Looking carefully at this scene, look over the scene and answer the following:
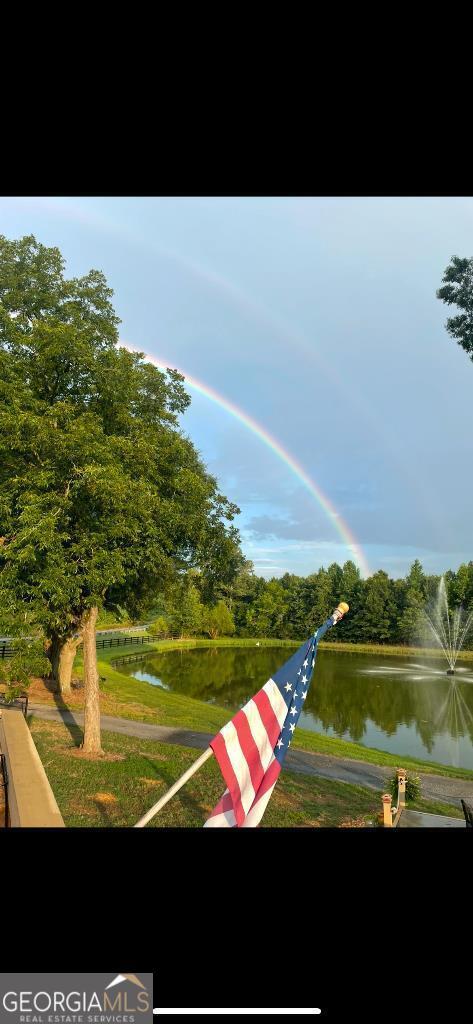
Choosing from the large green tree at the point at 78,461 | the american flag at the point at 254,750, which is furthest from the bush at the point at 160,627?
the american flag at the point at 254,750

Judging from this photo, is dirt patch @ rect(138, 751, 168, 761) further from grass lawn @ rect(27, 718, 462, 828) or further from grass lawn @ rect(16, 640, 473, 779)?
grass lawn @ rect(16, 640, 473, 779)

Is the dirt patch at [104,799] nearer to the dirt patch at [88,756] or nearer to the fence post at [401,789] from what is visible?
the dirt patch at [88,756]

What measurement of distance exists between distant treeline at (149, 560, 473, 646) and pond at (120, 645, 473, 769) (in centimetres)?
1287

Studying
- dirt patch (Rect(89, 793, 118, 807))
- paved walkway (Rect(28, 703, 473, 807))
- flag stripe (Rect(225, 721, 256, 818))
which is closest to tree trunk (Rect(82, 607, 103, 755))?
paved walkway (Rect(28, 703, 473, 807))

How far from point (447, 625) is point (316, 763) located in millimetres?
54215

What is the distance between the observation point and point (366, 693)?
30.0 meters

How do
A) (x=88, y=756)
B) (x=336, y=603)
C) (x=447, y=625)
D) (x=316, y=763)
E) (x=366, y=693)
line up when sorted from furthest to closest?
1. (x=336, y=603)
2. (x=447, y=625)
3. (x=366, y=693)
4. (x=316, y=763)
5. (x=88, y=756)

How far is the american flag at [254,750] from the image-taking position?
278 centimetres

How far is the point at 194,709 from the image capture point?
2027 cm

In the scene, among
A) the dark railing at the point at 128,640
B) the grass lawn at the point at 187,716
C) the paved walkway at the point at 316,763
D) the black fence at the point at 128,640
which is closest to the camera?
the paved walkway at the point at 316,763

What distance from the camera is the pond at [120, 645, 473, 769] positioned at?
20130 millimetres

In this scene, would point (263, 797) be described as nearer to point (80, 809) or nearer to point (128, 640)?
point (80, 809)

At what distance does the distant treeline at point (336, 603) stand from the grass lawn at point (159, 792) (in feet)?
159

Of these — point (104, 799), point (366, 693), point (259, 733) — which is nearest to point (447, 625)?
point (366, 693)
